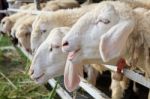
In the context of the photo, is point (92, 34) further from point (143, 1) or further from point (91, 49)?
point (143, 1)

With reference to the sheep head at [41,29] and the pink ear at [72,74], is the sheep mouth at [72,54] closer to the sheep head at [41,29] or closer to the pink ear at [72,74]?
the pink ear at [72,74]

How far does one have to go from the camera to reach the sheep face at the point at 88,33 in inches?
78.2

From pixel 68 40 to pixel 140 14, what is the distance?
1.42 ft

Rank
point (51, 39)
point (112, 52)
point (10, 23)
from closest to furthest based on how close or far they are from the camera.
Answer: point (112, 52)
point (51, 39)
point (10, 23)

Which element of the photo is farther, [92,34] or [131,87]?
[131,87]

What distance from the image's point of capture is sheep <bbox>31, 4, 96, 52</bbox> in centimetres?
286

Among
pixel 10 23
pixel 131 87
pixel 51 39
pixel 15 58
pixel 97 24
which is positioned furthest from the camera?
pixel 15 58

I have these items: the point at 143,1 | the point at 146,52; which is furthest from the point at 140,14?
the point at 143,1

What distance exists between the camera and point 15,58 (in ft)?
19.1

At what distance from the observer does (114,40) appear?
1.84 metres

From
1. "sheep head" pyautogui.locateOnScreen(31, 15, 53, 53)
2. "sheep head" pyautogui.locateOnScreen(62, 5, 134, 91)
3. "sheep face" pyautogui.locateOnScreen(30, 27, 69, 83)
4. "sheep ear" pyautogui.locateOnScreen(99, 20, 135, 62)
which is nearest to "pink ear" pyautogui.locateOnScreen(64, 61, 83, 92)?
"sheep head" pyautogui.locateOnScreen(62, 5, 134, 91)

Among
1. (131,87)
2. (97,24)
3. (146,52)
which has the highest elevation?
(97,24)

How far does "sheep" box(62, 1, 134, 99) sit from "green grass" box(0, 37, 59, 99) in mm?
1141

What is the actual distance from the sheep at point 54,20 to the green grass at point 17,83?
19.1 inches
